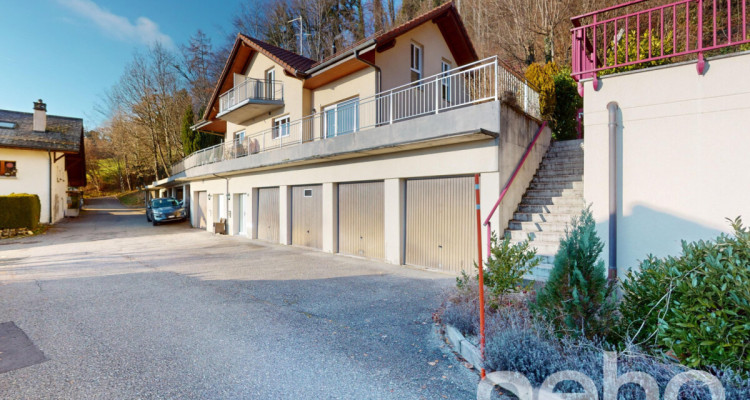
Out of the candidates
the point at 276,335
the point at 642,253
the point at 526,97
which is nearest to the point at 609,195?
the point at 642,253

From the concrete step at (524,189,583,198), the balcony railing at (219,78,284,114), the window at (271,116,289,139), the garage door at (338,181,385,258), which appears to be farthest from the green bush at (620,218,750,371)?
the balcony railing at (219,78,284,114)

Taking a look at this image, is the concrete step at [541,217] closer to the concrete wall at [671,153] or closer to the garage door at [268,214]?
the concrete wall at [671,153]

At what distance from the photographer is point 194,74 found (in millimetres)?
31922

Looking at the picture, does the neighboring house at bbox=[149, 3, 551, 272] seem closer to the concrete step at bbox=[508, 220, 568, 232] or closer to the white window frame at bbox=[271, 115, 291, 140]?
the white window frame at bbox=[271, 115, 291, 140]

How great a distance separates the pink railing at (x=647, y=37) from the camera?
4.44 metres

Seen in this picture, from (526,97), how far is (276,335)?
8.10 metres

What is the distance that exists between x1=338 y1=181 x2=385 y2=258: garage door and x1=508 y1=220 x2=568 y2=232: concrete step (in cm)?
357

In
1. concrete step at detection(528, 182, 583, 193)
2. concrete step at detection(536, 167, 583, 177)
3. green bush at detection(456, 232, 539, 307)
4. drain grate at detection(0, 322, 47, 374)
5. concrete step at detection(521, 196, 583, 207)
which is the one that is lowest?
drain grate at detection(0, 322, 47, 374)

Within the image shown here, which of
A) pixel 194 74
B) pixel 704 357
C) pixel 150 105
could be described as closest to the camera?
pixel 704 357

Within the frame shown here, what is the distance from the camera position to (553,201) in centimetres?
760

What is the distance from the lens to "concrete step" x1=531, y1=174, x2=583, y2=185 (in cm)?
812

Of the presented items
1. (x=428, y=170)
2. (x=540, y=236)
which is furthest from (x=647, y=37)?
(x=428, y=170)

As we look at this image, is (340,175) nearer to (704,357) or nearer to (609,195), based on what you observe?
(609,195)

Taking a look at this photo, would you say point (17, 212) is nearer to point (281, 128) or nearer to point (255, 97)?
point (255, 97)
